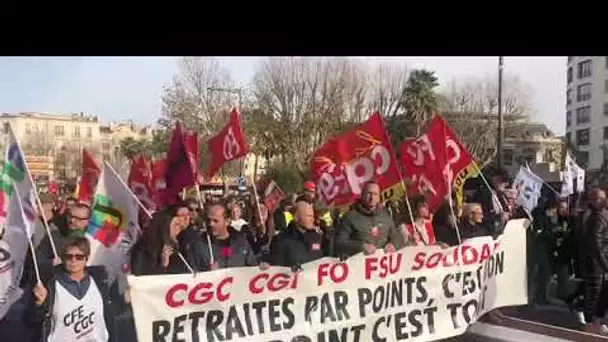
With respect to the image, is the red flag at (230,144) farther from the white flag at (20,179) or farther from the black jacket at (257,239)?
the white flag at (20,179)

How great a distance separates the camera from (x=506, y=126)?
138 feet

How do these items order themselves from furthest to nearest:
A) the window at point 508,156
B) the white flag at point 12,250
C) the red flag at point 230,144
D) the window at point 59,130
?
the window at point 59,130, the window at point 508,156, the red flag at point 230,144, the white flag at point 12,250

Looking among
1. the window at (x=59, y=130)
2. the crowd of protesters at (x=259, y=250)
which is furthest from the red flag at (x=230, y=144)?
the window at (x=59, y=130)

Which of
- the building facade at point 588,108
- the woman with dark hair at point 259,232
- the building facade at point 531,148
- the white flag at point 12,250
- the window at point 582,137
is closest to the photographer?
the white flag at point 12,250

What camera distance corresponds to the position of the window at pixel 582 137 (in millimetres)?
74250

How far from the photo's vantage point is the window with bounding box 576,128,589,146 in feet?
244

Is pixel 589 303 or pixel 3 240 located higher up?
pixel 3 240

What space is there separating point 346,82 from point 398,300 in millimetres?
25825

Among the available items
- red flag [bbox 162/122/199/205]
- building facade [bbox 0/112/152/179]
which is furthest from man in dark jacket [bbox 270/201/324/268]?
building facade [bbox 0/112/152/179]

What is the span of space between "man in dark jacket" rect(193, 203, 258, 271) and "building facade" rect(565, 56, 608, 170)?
2635 inches

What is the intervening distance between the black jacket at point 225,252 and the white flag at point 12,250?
1.22 meters

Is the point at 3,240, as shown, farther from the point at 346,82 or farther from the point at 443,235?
the point at 346,82
